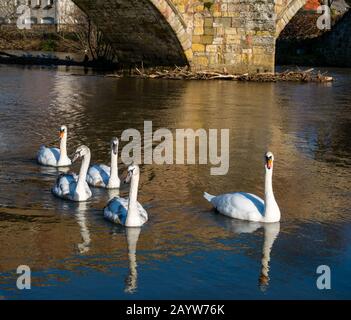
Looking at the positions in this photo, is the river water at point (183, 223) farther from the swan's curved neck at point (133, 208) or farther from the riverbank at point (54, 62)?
the riverbank at point (54, 62)

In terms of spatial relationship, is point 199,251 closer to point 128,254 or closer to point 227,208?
point 128,254

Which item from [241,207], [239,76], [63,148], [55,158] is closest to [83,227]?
[241,207]

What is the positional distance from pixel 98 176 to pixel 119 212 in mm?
1532

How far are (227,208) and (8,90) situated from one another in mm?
12616

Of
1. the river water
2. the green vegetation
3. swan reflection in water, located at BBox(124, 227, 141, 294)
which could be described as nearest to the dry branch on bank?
the river water

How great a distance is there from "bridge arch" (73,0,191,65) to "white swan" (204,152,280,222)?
57.9ft

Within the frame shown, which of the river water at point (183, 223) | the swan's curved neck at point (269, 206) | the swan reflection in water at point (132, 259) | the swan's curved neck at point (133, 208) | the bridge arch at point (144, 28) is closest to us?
the swan reflection in water at point (132, 259)

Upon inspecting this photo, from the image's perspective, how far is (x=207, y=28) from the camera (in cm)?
2591

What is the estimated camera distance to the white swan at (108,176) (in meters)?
8.16

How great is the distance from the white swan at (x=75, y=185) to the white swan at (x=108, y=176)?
1.26 feet

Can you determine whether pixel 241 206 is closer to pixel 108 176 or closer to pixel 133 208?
pixel 133 208

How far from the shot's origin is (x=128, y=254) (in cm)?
608

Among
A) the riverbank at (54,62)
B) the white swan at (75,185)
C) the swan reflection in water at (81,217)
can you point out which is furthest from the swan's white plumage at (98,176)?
the riverbank at (54,62)

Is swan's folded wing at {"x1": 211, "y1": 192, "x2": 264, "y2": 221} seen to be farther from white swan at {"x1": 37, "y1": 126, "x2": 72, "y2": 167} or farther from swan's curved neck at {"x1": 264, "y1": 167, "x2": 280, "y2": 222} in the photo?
white swan at {"x1": 37, "y1": 126, "x2": 72, "y2": 167}
